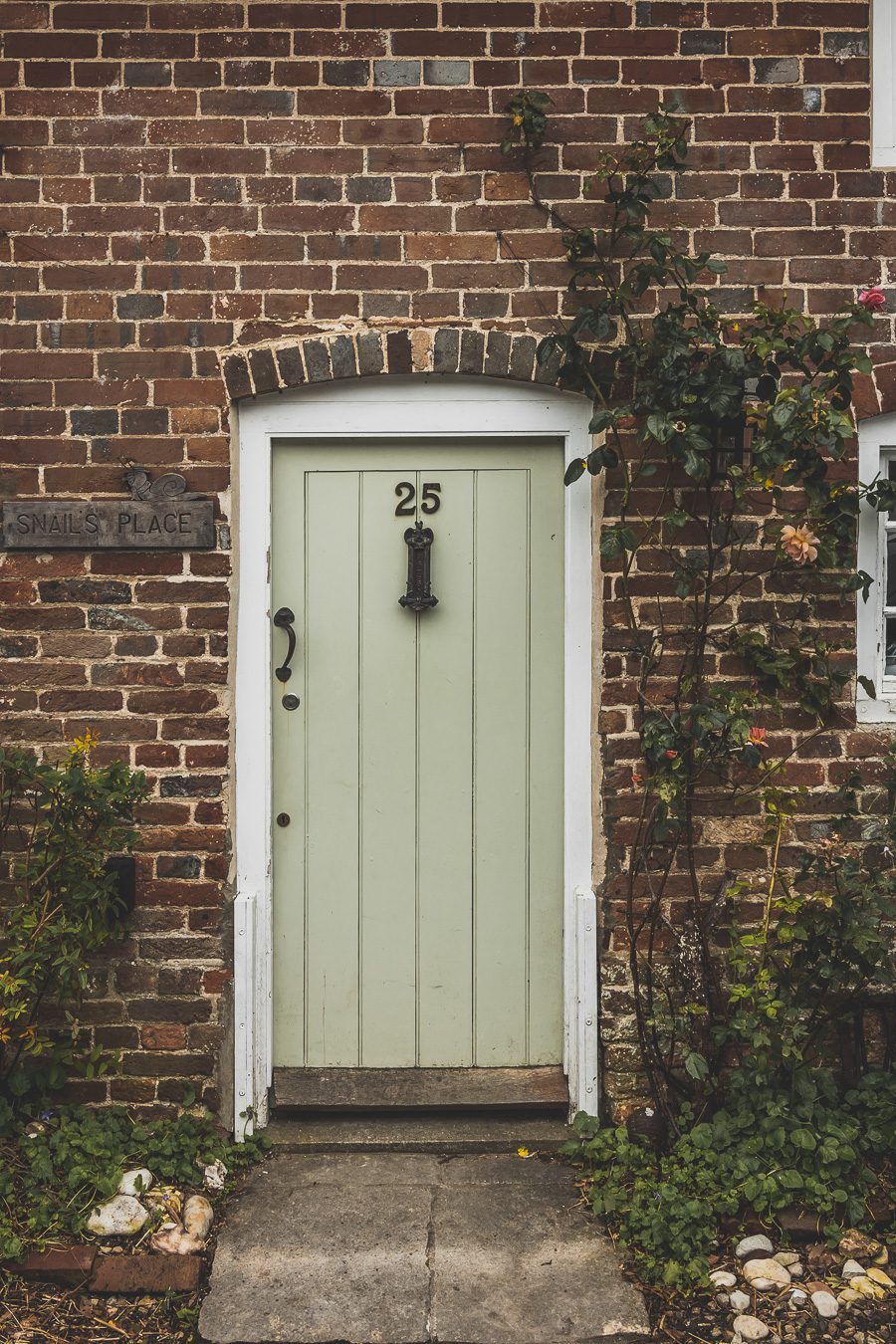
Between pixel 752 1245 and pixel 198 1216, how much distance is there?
166cm

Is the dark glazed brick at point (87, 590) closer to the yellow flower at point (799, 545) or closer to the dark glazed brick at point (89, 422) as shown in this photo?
the dark glazed brick at point (89, 422)

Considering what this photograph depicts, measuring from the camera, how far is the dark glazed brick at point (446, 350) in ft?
12.0

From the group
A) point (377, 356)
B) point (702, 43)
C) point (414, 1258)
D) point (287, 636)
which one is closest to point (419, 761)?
point (287, 636)

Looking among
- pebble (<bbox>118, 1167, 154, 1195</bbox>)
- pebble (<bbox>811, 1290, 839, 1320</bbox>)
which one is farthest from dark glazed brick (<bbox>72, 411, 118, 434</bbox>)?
pebble (<bbox>811, 1290, 839, 1320</bbox>)

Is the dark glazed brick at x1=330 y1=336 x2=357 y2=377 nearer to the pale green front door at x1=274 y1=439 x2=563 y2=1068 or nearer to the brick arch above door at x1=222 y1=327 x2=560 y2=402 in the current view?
the brick arch above door at x1=222 y1=327 x2=560 y2=402

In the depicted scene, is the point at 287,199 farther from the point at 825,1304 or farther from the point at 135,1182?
the point at 825,1304

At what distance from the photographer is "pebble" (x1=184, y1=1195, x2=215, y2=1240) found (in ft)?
10.7

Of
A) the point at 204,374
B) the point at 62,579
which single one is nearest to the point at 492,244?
the point at 204,374

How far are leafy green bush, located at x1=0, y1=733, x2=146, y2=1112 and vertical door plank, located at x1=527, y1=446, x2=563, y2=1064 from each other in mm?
1380

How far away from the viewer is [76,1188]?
3.32 metres

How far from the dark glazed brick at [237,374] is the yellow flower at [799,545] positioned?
6.01 feet

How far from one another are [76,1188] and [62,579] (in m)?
1.93

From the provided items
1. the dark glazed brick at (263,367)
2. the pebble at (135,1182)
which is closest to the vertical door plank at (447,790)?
the dark glazed brick at (263,367)

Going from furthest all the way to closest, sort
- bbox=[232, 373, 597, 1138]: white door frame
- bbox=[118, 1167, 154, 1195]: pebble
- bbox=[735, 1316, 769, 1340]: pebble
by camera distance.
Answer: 1. bbox=[232, 373, 597, 1138]: white door frame
2. bbox=[118, 1167, 154, 1195]: pebble
3. bbox=[735, 1316, 769, 1340]: pebble
